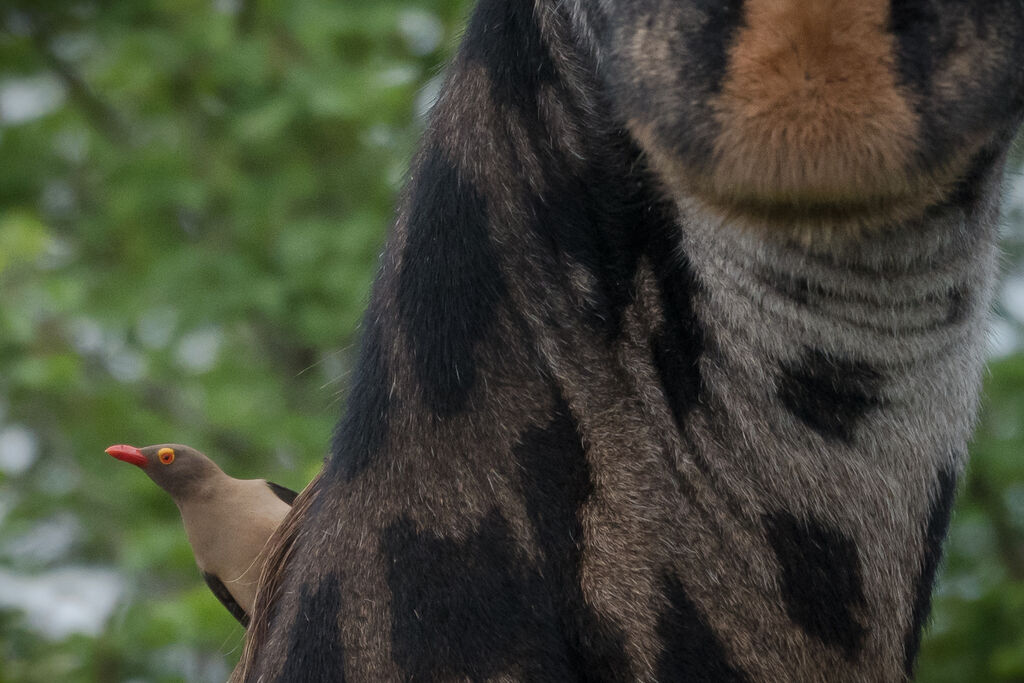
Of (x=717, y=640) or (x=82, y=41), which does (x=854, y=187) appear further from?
(x=82, y=41)

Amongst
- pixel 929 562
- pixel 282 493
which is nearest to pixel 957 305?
pixel 929 562

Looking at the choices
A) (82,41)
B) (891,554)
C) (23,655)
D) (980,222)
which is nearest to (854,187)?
(980,222)

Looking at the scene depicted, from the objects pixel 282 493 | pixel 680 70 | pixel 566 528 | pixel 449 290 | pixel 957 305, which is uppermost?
pixel 680 70

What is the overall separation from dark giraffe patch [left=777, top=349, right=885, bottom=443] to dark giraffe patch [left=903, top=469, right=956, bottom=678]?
0.73ft

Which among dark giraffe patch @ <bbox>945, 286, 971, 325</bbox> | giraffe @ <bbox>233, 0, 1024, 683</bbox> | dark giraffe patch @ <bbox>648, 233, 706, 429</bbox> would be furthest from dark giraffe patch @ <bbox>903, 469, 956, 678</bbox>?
dark giraffe patch @ <bbox>648, 233, 706, 429</bbox>

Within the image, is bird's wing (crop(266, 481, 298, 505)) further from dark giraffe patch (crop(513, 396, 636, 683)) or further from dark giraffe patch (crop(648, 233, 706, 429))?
dark giraffe patch (crop(648, 233, 706, 429))

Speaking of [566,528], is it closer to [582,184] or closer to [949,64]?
[582,184]

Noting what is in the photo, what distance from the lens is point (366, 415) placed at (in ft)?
5.67

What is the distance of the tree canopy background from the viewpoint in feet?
21.5

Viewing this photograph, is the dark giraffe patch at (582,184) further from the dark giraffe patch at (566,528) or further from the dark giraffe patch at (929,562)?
the dark giraffe patch at (929,562)

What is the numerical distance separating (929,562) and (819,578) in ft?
0.79

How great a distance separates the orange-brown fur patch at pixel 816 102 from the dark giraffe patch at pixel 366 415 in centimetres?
65

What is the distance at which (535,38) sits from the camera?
173cm

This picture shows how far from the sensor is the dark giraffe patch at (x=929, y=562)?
172 cm
